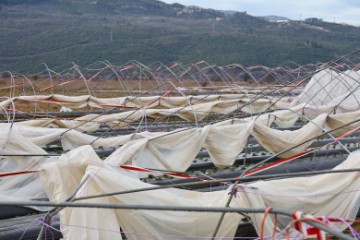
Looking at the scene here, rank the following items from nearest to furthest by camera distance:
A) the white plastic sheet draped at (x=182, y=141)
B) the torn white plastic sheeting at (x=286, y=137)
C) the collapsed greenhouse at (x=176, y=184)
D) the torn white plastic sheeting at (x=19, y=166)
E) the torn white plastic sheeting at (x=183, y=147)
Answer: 1. the collapsed greenhouse at (x=176, y=184)
2. the torn white plastic sheeting at (x=19, y=166)
3. the torn white plastic sheeting at (x=183, y=147)
4. the white plastic sheet draped at (x=182, y=141)
5. the torn white plastic sheeting at (x=286, y=137)

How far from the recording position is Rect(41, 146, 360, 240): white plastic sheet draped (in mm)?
4773

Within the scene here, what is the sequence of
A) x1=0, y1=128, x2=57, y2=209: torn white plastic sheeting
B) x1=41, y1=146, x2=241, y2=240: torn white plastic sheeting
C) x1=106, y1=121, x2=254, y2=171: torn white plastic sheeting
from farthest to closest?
x1=106, y1=121, x2=254, y2=171: torn white plastic sheeting → x1=0, y1=128, x2=57, y2=209: torn white plastic sheeting → x1=41, y1=146, x2=241, y2=240: torn white plastic sheeting

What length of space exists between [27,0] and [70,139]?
2537 inches

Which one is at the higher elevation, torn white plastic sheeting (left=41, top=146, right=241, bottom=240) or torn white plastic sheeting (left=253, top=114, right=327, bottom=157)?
torn white plastic sheeting (left=41, top=146, right=241, bottom=240)

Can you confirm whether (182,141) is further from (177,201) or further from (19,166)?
(177,201)

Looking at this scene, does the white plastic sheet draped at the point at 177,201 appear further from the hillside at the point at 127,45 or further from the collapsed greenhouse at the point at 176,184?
the hillside at the point at 127,45

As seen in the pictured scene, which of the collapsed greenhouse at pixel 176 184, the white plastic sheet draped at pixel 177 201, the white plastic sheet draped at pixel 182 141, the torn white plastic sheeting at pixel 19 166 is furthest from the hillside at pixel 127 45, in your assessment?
the white plastic sheet draped at pixel 177 201

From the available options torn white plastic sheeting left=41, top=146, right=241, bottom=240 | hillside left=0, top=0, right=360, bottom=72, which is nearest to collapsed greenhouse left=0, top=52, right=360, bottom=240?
torn white plastic sheeting left=41, top=146, right=241, bottom=240

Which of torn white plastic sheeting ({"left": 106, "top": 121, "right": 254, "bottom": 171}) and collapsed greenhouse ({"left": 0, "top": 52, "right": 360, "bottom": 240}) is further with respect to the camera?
torn white plastic sheeting ({"left": 106, "top": 121, "right": 254, "bottom": 171})

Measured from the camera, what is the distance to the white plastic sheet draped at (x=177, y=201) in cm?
477

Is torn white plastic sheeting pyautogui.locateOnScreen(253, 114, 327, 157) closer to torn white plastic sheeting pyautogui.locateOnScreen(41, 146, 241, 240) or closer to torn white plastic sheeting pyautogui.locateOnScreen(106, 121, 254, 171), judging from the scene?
torn white plastic sheeting pyautogui.locateOnScreen(106, 121, 254, 171)

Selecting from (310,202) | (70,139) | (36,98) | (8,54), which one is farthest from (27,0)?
(310,202)

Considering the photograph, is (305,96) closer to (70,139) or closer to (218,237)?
(70,139)

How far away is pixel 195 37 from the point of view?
48094mm
